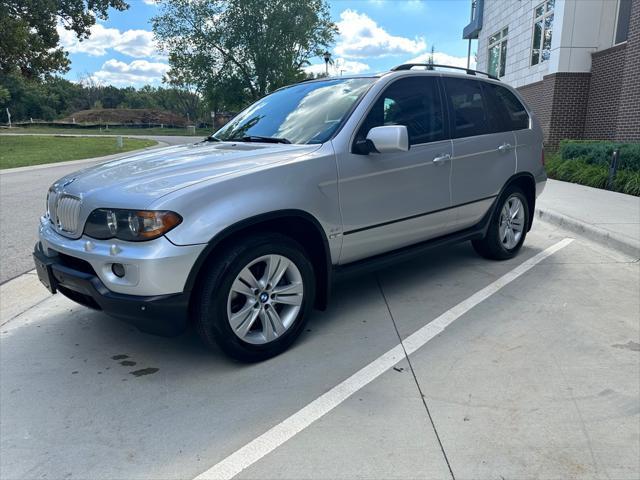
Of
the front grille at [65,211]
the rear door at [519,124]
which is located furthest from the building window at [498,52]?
the front grille at [65,211]

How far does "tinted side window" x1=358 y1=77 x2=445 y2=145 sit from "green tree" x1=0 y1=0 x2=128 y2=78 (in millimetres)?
24365

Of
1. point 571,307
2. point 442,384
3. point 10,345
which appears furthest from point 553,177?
point 10,345

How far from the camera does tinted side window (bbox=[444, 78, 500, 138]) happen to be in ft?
15.4

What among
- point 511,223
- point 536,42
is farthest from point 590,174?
point 536,42

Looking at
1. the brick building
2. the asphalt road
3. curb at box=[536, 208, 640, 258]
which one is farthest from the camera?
the brick building

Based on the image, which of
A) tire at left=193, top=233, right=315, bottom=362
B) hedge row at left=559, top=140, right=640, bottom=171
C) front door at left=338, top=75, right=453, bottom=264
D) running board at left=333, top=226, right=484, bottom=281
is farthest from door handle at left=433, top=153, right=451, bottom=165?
hedge row at left=559, top=140, right=640, bottom=171

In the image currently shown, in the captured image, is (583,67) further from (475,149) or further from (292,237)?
(292,237)

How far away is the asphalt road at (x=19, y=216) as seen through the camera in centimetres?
562

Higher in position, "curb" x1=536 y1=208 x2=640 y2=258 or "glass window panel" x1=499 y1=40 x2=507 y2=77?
"glass window panel" x1=499 y1=40 x2=507 y2=77

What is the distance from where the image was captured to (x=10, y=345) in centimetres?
367

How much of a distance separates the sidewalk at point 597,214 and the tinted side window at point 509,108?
6.29ft

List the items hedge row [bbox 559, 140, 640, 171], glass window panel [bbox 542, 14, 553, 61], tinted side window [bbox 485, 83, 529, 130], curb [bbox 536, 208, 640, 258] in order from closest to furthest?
tinted side window [bbox 485, 83, 529, 130]
curb [bbox 536, 208, 640, 258]
hedge row [bbox 559, 140, 640, 171]
glass window panel [bbox 542, 14, 553, 61]

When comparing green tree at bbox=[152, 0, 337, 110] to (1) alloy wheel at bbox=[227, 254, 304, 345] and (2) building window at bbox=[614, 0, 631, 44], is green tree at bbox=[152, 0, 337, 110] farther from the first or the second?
(1) alloy wheel at bbox=[227, 254, 304, 345]

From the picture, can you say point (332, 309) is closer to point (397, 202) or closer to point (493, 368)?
point (397, 202)
